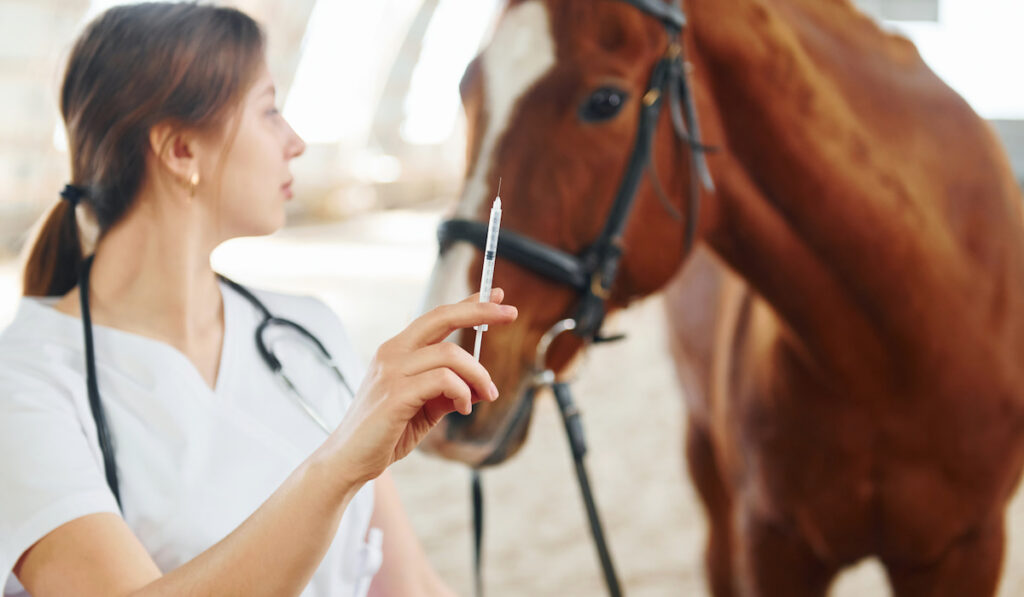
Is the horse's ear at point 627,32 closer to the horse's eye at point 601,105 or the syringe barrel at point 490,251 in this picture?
the horse's eye at point 601,105

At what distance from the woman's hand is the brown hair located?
0.81ft

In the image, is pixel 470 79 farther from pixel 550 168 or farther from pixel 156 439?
pixel 156 439

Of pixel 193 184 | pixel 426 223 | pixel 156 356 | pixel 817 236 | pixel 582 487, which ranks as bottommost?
pixel 426 223

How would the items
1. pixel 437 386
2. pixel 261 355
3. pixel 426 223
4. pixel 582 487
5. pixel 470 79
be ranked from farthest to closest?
pixel 426 223 < pixel 470 79 < pixel 582 487 < pixel 261 355 < pixel 437 386

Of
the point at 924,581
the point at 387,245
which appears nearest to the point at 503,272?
the point at 924,581

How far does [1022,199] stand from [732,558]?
83 centimetres

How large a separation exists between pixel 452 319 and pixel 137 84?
283 millimetres

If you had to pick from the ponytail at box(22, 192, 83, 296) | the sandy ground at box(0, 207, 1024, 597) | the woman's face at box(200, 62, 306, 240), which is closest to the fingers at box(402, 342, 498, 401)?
the woman's face at box(200, 62, 306, 240)

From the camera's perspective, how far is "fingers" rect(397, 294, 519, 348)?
0.37 meters

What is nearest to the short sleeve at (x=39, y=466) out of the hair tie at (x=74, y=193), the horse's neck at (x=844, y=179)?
the hair tie at (x=74, y=193)

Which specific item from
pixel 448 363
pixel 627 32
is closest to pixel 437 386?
pixel 448 363

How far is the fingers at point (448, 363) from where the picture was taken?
1.24 feet

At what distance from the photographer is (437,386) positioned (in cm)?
38

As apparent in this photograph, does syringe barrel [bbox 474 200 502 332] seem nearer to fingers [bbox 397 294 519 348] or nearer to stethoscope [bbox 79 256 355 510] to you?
fingers [bbox 397 294 519 348]
